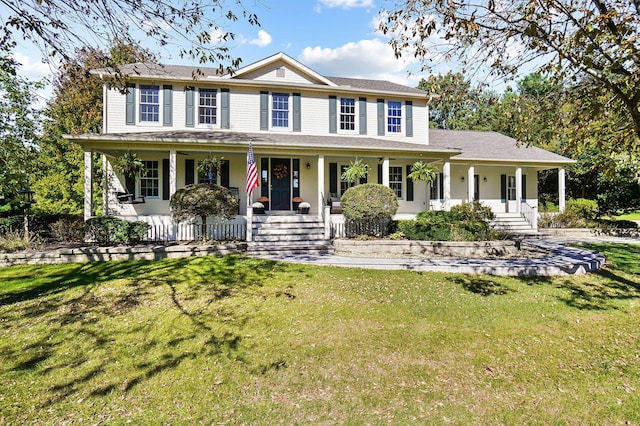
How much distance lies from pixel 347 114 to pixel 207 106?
20.9 ft

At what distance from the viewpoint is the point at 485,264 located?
863 cm

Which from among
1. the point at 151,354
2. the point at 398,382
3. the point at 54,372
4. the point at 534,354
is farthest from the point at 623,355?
the point at 54,372

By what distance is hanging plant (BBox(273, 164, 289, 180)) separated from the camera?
14531mm

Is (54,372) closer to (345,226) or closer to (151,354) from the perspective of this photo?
(151,354)

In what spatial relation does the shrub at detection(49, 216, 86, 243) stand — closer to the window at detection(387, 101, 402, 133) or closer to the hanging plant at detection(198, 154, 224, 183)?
the hanging plant at detection(198, 154, 224, 183)

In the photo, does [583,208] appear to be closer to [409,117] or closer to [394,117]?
[409,117]

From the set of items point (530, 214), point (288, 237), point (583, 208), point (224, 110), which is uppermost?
point (224, 110)

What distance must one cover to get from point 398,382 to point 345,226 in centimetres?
796

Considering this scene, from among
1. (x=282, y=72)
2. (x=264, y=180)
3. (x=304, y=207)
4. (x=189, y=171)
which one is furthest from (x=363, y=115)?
(x=189, y=171)

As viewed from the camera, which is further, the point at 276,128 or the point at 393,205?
the point at 276,128

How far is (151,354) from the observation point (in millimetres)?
4383

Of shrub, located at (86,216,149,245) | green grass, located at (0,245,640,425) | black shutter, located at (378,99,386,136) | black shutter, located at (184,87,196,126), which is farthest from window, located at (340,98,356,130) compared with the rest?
shrub, located at (86,216,149,245)

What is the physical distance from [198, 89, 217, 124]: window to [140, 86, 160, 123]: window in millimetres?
1745

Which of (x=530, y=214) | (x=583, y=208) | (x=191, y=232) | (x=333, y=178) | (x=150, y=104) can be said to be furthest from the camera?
(x=583, y=208)
